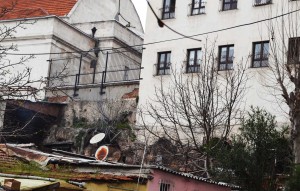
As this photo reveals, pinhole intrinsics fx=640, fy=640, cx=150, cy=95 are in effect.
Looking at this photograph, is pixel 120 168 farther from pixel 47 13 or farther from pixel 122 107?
pixel 47 13

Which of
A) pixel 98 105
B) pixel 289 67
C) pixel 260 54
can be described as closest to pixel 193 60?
pixel 260 54

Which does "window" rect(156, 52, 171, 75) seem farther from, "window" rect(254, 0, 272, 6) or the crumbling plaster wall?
"window" rect(254, 0, 272, 6)

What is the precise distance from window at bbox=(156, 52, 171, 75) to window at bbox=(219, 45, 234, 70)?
3034 millimetres

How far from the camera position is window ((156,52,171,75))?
33125 mm

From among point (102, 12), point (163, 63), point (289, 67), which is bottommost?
point (289, 67)

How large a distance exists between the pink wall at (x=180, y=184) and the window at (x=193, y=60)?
1156 cm

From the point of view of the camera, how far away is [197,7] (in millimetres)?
33188

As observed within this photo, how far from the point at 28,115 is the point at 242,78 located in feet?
35.8

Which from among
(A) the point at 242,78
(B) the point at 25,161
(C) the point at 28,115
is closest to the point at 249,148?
(B) the point at 25,161

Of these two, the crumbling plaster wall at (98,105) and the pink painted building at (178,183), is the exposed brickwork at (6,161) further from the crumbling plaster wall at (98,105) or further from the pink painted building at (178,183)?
the crumbling plaster wall at (98,105)

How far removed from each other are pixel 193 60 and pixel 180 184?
44.5 ft

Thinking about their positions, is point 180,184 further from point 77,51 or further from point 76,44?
point 76,44

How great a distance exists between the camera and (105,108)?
3309 cm

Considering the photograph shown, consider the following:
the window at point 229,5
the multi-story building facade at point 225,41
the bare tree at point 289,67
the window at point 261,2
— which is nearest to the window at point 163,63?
the multi-story building facade at point 225,41
